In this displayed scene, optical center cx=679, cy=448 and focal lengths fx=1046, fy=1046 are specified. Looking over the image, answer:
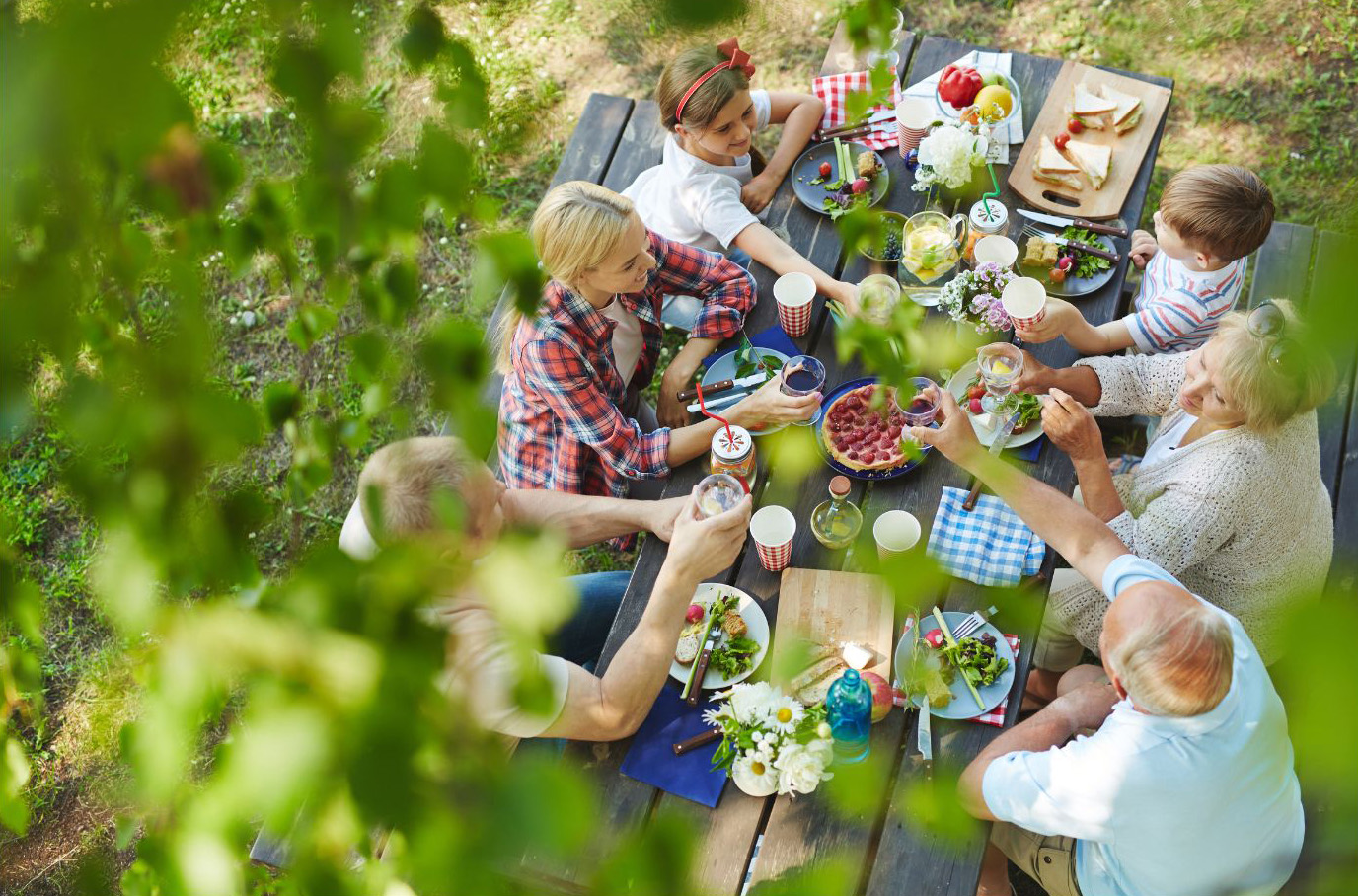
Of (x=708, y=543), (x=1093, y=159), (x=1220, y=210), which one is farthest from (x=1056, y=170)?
(x=708, y=543)

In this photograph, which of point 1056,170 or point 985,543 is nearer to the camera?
point 985,543

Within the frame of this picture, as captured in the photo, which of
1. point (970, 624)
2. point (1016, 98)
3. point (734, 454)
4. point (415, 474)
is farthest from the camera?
point (1016, 98)

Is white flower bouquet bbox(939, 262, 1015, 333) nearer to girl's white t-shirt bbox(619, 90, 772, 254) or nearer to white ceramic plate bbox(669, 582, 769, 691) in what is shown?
girl's white t-shirt bbox(619, 90, 772, 254)

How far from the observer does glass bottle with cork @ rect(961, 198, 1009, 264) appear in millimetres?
3312

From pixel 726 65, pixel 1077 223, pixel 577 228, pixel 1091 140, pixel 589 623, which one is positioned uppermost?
pixel 726 65

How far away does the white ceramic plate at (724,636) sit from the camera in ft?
8.69

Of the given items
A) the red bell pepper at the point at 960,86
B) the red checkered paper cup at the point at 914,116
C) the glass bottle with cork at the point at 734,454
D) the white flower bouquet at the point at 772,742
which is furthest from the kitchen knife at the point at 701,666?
the red bell pepper at the point at 960,86

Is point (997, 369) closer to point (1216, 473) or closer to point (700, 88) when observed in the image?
point (1216, 473)

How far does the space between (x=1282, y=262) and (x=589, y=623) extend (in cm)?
276

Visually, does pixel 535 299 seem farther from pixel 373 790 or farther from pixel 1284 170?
pixel 1284 170

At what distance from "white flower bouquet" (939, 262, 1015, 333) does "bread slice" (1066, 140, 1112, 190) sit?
0.56 metres

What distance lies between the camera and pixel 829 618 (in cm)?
272

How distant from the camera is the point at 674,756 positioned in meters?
2.58

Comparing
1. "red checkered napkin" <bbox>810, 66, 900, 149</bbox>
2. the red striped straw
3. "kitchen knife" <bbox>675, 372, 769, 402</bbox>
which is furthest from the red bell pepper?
the red striped straw
